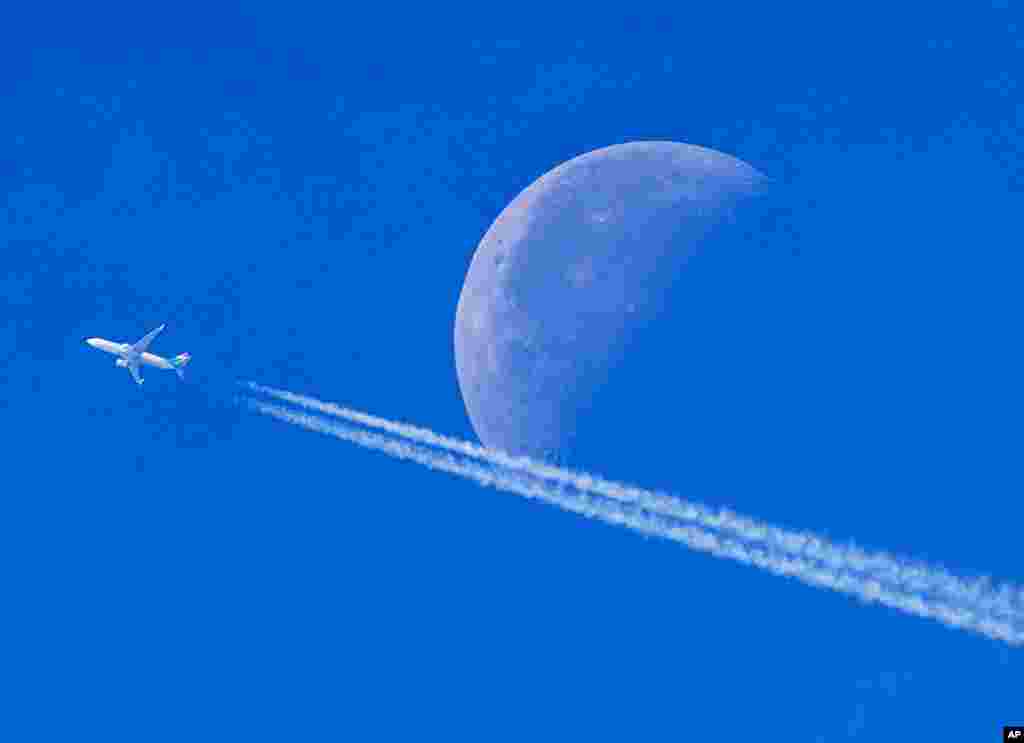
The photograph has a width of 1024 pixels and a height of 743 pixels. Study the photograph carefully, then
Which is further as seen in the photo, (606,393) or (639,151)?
(639,151)

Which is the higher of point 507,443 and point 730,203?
point 730,203

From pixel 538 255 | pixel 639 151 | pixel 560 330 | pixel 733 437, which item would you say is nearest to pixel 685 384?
pixel 733 437

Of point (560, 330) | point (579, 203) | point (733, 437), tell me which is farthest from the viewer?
point (579, 203)

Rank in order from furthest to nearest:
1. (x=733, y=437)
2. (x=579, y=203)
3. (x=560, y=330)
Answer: (x=579, y=203) → (x=560, y=330) → (x=733, y=437)

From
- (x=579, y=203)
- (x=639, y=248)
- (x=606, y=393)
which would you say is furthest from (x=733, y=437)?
(x=579, y=203)

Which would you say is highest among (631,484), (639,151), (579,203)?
(639,151)

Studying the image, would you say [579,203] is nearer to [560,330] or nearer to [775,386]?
[560,330]
